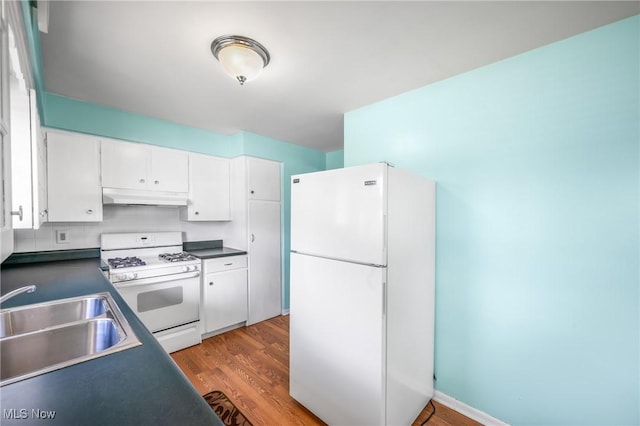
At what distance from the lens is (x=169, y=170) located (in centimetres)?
277

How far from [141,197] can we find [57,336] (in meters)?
1.77

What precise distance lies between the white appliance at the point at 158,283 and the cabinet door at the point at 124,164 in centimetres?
53

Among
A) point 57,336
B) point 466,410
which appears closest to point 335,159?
point 466,410

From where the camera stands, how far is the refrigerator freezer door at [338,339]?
1.38 meters

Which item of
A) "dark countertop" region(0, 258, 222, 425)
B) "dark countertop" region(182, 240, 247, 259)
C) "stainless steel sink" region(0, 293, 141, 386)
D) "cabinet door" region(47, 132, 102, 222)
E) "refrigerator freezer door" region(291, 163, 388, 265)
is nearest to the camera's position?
"dark countertop" region(0, 258, 222, 425)

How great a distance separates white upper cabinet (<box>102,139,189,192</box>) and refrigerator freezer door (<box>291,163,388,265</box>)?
1704 mm

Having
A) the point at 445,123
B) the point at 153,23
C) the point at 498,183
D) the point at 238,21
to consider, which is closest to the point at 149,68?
the point at 153,23

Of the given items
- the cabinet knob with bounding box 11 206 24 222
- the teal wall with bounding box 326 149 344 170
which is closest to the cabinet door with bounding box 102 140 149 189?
the cabinet knob with bounding box 11 206 24 222

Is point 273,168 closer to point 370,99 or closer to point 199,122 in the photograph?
point 199,122

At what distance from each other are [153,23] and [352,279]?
1.78m

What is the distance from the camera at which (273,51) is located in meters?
1.59

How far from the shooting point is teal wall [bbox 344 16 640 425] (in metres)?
1.31

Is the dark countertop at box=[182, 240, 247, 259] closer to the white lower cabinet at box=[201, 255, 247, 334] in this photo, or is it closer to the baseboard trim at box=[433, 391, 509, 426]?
the white lower cabinet at box=[201, 255, 247, 334]

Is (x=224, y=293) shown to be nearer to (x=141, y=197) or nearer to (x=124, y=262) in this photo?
(x=124, y=262)
